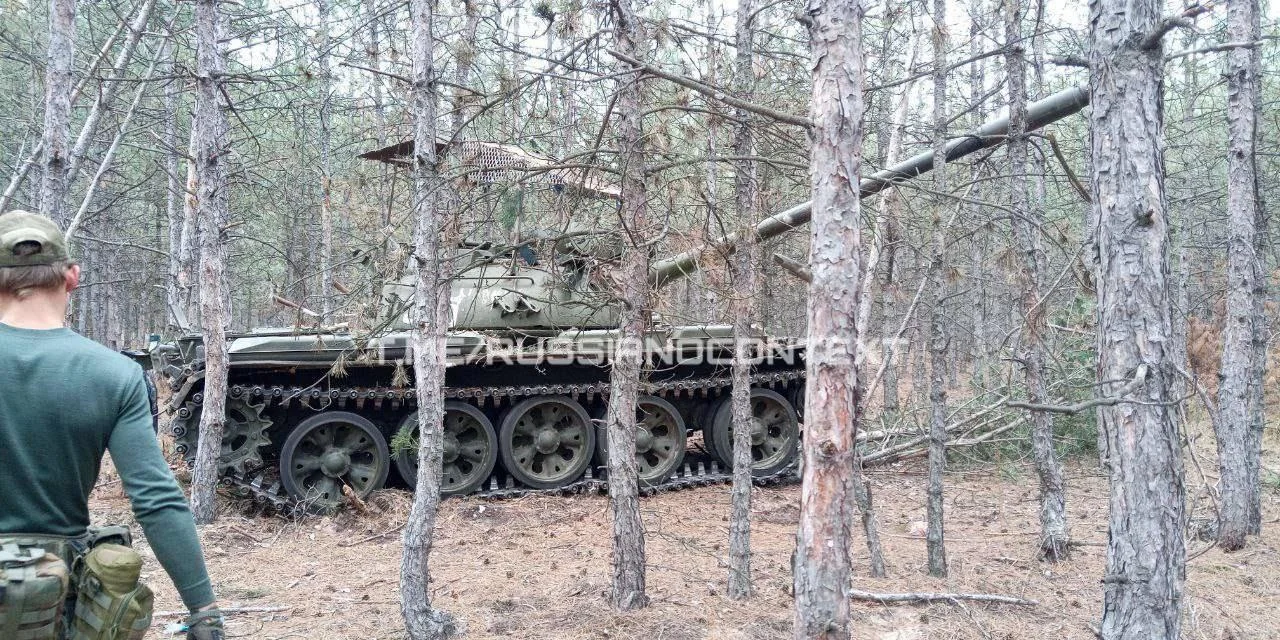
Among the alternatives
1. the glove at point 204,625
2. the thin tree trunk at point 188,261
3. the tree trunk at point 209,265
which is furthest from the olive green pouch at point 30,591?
Result: the thin tree trunk at point 188,261

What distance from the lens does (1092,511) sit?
807 cm

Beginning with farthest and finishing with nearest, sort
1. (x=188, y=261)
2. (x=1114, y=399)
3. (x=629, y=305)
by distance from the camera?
(x=188, y=261), (x=629, y=305), (x=1114, y=399)

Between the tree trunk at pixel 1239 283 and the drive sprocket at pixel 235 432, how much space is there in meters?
7.75

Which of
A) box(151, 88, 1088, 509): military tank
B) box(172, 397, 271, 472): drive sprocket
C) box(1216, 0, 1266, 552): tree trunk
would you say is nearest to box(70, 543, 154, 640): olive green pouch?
box(151, 88, 1088, 509): military tank

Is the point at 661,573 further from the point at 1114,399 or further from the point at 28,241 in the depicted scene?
the point at 28,241

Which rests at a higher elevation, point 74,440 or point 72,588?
point 74,440

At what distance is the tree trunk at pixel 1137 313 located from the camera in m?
3.24

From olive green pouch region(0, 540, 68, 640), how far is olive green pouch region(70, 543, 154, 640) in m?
0.07

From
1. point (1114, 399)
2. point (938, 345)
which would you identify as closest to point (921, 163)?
point (938, 345)

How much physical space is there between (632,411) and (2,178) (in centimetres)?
2111

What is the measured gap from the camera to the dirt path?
16.3 ft

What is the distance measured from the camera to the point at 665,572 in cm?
615

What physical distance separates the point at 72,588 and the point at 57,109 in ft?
12.8

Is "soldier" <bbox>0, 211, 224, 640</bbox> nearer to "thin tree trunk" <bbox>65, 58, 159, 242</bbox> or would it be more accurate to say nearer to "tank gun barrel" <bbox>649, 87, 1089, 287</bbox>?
"tank gun barrel" <bbox>649, 87, 1089, 287</bbox>
